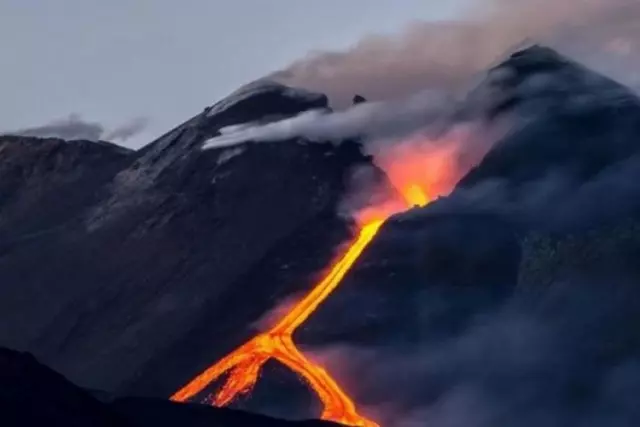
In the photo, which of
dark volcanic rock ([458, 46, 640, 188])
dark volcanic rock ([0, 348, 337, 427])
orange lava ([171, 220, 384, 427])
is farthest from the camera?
dark volcanic rock ([458, 46, 640, 188])

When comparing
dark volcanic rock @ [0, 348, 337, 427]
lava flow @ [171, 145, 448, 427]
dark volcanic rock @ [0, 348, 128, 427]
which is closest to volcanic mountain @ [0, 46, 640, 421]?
lava flow @ [171, 145, 448, 427]

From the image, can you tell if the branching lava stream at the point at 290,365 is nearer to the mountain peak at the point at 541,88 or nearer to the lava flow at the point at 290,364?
the lava flow at the point at 290,364

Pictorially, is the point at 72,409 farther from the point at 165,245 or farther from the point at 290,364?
the point at 165,245

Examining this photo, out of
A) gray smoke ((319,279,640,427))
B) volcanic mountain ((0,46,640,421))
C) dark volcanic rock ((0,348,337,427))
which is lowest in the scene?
gray smoke ((319,279,640,427))

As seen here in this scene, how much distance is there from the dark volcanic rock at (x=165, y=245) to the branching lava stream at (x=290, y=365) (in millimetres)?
1220

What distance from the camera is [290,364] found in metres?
69.4

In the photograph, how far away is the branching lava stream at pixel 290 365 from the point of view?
213 feet

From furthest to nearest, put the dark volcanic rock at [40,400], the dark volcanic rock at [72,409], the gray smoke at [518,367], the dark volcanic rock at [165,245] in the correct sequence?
the dark volcanic rock at [165,245] → the gray smoke at [518,367] → the dark volcanic rock at [72,409] → the dark volcanic rock at [40,400]

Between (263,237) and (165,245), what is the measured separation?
18.2 ft

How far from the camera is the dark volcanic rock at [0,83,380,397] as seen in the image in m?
75.8

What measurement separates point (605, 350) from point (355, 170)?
73.4 ft

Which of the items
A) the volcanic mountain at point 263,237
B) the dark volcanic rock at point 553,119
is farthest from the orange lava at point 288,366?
the dark volcanic rock at point 553,119

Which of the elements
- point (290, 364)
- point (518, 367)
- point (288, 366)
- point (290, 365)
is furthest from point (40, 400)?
point (518, 367)

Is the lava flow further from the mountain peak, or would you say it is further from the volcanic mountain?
the mountain peak
